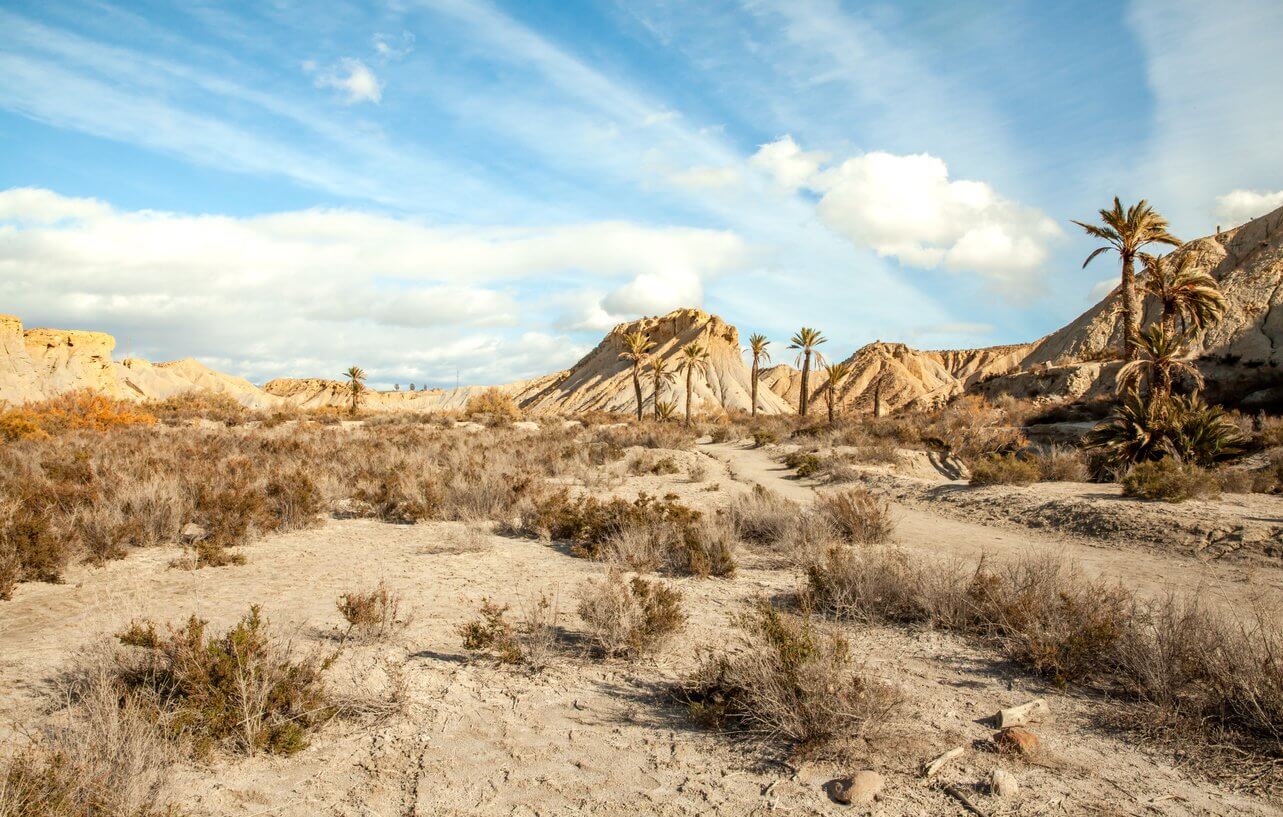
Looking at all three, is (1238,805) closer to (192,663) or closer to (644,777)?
(644,777)

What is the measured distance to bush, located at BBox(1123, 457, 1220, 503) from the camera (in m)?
11.2

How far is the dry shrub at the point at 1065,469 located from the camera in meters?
15.3

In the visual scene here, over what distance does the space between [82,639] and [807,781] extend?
5.72m

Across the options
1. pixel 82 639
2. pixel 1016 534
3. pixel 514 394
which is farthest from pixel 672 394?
pixel 82 639

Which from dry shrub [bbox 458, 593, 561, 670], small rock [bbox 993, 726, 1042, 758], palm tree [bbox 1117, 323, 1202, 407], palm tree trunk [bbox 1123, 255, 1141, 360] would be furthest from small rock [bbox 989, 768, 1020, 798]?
palm tree trunk [bbox 1123, 255, 1141, 360]

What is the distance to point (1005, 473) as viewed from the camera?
48.8ft

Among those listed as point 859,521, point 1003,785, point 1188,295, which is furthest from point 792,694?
point 1188,295

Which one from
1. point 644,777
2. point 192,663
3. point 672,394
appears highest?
point 672,394

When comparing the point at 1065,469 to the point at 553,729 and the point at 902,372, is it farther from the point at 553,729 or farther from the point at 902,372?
the point at 902,372

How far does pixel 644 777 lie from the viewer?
145 inches

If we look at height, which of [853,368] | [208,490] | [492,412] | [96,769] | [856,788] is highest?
[853,368]

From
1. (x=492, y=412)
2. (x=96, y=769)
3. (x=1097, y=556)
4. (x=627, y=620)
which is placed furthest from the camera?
(x=492, y=412)

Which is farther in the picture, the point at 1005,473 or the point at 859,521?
the point at 1005,473

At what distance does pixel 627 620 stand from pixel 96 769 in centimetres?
334
